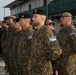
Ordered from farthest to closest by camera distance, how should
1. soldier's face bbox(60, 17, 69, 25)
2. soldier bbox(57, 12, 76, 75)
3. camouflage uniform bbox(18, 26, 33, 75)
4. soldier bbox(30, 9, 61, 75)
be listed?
camouflage uniform bbox(18, 26, 33, 75) < soldier's face bbox(60, 17, 69, 25) < soldier bbox(57, 12, 76, 75) < soldier bbox(30, 9, 61, 75)

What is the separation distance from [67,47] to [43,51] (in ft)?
2.96

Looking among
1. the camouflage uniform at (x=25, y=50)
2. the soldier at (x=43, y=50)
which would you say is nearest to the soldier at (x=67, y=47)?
the camouflage uniform at (x=25, y=50)

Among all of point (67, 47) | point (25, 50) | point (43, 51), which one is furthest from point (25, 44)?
point (43, 51)

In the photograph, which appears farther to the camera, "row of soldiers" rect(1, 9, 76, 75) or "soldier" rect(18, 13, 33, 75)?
"soldier" rect(18, 13, 33, 75)

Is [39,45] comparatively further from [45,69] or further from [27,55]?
[27,55]

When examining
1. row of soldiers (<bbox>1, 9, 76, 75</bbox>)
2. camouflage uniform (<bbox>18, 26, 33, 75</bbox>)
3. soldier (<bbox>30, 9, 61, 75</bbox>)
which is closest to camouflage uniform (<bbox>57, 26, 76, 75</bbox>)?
row of soldiers (<bbox>1, 9, 76, 75</bbox>)

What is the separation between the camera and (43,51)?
14.6ft

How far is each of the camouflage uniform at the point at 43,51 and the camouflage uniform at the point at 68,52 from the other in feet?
2.62

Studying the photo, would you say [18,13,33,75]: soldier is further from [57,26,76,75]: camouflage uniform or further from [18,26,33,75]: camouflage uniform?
[57,26,76,75]: camouflage uniform

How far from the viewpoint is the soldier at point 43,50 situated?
4.41 metres

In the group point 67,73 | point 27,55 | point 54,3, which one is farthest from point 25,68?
point 54,3

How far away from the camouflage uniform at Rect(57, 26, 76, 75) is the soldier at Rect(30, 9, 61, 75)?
0.79 m

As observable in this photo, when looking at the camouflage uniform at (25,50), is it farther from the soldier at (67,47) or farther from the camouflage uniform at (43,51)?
the camouflage uniform at (43,51)

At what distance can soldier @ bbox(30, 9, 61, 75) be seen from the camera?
4414 millimetres
